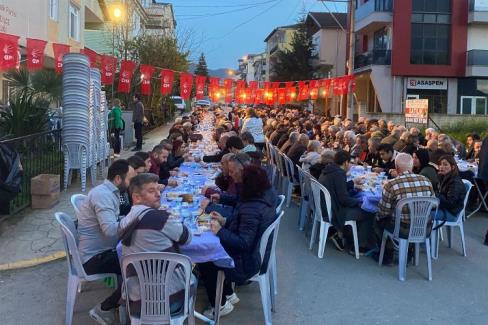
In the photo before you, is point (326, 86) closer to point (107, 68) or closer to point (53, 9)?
point (107, 68)

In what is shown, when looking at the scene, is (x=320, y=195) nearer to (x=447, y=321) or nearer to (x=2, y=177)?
(x=447, y=321)

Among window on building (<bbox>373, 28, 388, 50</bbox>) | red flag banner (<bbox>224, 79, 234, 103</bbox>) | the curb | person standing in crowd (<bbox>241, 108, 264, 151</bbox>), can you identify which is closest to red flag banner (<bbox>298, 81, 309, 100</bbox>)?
red flag banner (<bbox>224, 79, 234, 103</bbox>)

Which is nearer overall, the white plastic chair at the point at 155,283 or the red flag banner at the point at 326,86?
the white plastic chair at the point at 155,283

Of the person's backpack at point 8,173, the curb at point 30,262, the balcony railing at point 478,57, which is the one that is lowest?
the curb at point 30,262

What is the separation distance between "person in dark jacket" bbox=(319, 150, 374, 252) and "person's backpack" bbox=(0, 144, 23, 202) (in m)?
4.21

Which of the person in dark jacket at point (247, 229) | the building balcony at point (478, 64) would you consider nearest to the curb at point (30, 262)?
the person in dark jacket at point (247, 229)

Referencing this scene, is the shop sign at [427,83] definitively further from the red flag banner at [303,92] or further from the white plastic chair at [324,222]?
the white plastic chair at [324,222]

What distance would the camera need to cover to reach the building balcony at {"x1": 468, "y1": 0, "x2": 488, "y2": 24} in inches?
1373

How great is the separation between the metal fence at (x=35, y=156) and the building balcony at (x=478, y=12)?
31112 millimetres

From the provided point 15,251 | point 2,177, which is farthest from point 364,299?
point 2,177

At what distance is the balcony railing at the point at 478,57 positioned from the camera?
34.9 metres

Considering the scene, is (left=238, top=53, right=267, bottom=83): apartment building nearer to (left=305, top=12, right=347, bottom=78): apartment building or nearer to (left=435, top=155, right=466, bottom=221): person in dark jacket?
(left=305, top=12, right=347, bottom=78): apartment building

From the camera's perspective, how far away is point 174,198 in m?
6.39

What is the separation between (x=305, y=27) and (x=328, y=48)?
5.38 m
